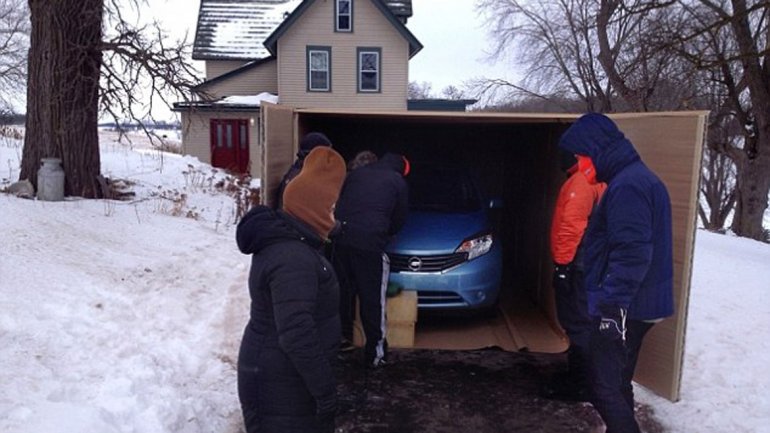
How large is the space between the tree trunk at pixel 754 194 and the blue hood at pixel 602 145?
57.8 feet

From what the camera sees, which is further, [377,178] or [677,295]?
[377,178]

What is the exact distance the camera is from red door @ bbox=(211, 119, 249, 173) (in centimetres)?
2556

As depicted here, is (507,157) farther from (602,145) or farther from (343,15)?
(343,15)

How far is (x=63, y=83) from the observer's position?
966cm

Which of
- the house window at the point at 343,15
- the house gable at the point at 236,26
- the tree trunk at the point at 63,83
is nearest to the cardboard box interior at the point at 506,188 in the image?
the tree trunk at the point at 63,83

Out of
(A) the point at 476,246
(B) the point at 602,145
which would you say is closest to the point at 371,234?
(A) the point at 476,246

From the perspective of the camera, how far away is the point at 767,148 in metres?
18.6

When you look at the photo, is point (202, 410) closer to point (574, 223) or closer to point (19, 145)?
point (574, 223)

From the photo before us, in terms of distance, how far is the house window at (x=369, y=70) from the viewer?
24875 millimetres

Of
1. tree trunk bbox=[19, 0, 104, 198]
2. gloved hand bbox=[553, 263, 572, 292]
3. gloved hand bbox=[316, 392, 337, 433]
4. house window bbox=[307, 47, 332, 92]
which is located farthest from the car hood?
house window bbox=[307, 47, 332, 92]

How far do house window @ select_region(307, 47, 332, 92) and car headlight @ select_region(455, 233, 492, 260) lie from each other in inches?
762

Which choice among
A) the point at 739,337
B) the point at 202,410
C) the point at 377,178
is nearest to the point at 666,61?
the point at 739,337

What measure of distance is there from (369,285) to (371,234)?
1.48 feet

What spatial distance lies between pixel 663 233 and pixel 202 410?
10.7ft
